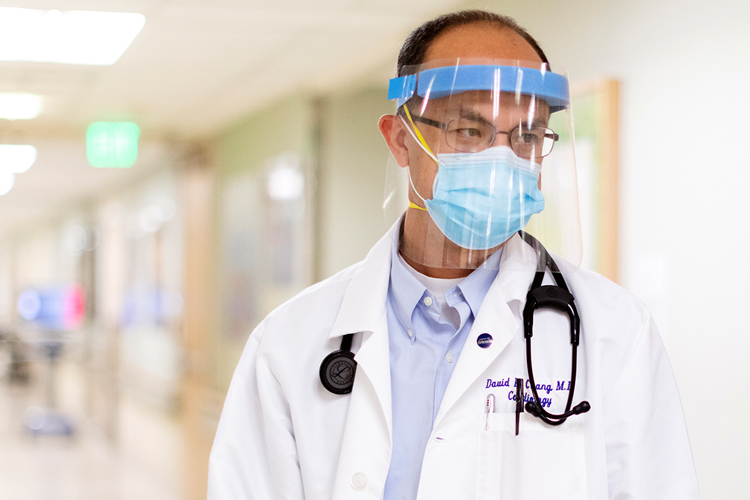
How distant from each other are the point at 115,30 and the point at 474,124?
3.51 meters

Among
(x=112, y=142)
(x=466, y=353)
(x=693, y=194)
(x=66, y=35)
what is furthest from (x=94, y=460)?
(x=466, y=353)

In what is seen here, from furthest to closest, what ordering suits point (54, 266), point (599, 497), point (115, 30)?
1. point (54, 266)
2. point (115, 30)
3. point (599, 497)

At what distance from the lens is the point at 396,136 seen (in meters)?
1.29

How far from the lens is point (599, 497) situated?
3.62ft

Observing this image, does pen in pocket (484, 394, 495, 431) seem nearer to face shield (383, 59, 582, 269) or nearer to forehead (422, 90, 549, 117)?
face shield (383, 59, 582, 269)

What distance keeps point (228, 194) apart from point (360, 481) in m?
6.77

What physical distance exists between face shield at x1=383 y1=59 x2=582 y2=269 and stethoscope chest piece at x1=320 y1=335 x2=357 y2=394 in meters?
0.20

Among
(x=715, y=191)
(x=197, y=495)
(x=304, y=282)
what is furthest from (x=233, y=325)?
(x=715, y=191)

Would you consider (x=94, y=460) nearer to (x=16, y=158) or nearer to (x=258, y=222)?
(x=258, y=222)

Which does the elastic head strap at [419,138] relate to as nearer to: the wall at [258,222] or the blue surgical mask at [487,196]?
the blue surgical mask at [487,196]

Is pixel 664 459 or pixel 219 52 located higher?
pixel 219 52

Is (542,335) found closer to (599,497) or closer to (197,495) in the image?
(599,497)

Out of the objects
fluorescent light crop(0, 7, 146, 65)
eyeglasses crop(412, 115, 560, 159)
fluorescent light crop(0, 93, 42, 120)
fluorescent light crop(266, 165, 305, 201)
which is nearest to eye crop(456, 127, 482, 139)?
eyeglasses crop(412, 115, 560, 159)

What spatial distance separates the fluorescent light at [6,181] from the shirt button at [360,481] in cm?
826
